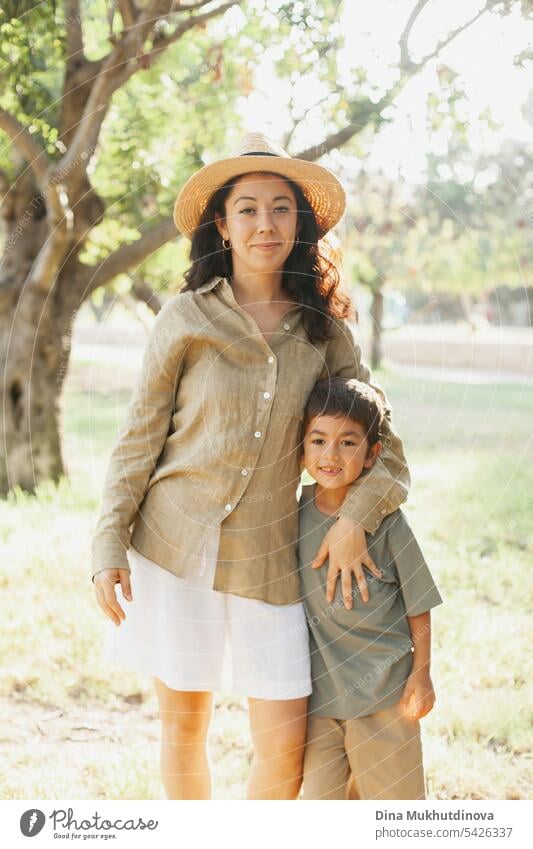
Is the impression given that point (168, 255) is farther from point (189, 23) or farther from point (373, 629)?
point (373, 629)

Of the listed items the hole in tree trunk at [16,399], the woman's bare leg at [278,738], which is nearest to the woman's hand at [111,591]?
the woman's bare leg at [278,738]

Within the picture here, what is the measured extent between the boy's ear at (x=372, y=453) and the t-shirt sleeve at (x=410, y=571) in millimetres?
161

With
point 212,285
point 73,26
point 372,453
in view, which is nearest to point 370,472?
point 372,453

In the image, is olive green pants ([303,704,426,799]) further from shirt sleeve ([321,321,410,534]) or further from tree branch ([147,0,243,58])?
tree branch ([147,0,243,58])

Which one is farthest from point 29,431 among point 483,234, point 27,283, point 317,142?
point 483,234

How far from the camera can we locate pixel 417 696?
2.58m

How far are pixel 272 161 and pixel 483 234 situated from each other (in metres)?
→ 26.5

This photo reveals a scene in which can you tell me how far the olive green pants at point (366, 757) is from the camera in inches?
101

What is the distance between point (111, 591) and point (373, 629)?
69 centimetres

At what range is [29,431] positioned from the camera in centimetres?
659

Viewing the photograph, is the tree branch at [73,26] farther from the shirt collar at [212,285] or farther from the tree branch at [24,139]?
the shirt collar at [212,285]

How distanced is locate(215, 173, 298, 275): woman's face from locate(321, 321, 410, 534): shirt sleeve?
269 millimetres
